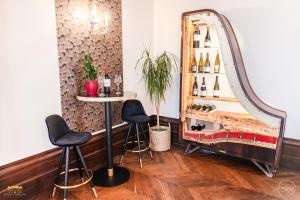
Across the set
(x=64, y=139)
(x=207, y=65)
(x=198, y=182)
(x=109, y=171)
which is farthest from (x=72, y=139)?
(x=207, y=65)

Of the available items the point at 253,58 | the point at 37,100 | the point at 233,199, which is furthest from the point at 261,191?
the point at 37,100

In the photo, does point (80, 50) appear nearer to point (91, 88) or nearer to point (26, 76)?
point (91, 88)

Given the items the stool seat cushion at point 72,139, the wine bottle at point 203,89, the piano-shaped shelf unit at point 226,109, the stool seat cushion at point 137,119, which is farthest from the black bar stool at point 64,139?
the wine bottle at point 203,89

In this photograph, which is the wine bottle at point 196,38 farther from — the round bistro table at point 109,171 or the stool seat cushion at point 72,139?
the stool seat cushion at point 72,139

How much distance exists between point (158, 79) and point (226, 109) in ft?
3.46

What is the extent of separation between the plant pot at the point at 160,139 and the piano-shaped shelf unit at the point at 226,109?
0.98 feet

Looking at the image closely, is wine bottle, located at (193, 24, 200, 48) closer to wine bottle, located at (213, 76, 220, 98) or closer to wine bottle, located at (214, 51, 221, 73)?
wine bottle, located at (214, 51, 221, 73)

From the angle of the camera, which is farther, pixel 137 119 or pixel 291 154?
Answer: pixel 137 119

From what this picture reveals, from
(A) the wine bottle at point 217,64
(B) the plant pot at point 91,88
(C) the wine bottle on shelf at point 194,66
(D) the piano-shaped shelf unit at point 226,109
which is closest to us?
(B) the plant pot at point 91,88

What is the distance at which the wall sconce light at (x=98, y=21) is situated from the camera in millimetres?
2967

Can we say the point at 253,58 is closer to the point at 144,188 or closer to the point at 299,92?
the point at 299,92

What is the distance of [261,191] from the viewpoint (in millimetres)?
2637

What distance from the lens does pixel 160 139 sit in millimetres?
3734

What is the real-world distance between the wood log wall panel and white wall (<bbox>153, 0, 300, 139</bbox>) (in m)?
1.48
